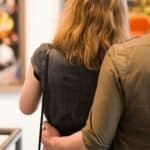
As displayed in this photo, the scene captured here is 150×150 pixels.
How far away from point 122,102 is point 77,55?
0.29m

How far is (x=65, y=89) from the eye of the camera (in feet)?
4.23

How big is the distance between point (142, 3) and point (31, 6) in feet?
2.23

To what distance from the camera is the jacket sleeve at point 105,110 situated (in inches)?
39.2

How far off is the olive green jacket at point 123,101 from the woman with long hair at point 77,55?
0.72 ft

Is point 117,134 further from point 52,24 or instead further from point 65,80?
point 52,24

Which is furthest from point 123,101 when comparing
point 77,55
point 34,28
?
point 34,28

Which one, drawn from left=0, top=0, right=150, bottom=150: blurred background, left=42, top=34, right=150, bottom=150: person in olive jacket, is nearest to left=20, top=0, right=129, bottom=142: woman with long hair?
left=42, top=34, right=150, bottom=150: person in olive jacket

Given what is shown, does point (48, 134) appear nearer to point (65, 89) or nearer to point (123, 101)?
point (65, 89)

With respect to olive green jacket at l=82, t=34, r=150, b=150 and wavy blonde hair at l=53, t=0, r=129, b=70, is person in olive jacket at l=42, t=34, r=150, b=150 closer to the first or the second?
olive green jacket at l=82, t=34, r=150, b=150

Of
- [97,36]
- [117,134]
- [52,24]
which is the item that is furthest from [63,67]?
[52,24]

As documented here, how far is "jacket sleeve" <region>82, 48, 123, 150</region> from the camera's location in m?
1.00

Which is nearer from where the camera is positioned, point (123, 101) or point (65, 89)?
point (123, 101)

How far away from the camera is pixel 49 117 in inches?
53.0

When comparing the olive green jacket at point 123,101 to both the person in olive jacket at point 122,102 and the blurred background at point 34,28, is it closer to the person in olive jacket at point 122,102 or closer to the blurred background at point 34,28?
the person in olive jacket at point 122,102
